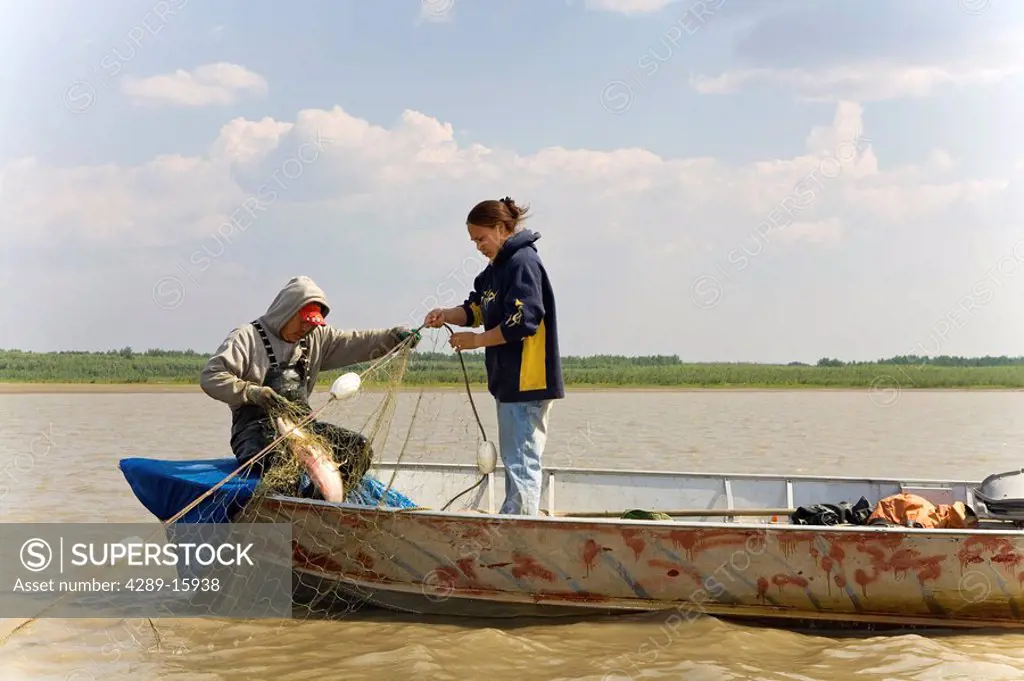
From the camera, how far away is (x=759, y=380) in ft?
123

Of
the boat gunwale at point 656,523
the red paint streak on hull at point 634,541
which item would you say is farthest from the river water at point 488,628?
the boat gunwale at point 656,523

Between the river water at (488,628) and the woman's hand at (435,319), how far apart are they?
0.58 meters

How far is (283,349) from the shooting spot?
19.0 ft

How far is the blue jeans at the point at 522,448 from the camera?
17.9ft

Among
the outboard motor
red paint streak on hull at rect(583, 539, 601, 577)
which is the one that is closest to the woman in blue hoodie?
red paint streak on hull at rect(583, 539, 601, 577)

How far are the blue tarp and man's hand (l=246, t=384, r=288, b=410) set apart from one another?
0.46 metres

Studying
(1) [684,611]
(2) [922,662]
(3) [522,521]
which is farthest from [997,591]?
(3) [522,521]

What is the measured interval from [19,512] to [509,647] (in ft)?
19.1

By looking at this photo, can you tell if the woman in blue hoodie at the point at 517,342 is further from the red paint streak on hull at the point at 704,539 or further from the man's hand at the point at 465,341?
the red paint streak on hull at the point at 704,539

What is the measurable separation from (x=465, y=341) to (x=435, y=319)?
398mm

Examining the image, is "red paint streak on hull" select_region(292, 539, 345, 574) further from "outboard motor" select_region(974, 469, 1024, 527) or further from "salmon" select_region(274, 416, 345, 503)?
"outboard motor" select_region(974, 469, 1024, 527)

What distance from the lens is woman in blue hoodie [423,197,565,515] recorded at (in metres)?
5.27

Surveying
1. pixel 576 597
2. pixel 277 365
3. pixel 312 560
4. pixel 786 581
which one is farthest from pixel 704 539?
pixel 277 365

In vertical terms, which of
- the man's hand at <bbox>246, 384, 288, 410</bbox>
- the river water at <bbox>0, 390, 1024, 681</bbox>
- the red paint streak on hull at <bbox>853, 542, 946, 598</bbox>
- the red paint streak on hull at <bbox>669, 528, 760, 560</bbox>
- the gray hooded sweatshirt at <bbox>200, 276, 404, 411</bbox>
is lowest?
the river water at <bbox>0, 390, 1024, 681</bbox>
